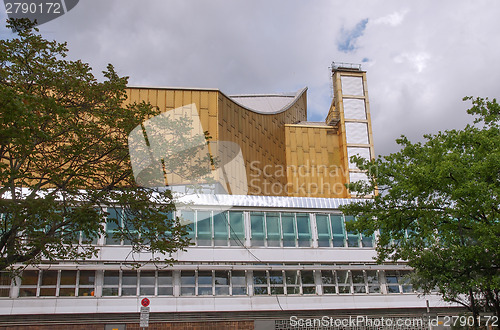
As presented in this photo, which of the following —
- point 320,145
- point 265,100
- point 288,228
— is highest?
point 265,100

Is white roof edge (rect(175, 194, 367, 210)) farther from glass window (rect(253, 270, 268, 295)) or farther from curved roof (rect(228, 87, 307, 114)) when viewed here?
curved roof (rect(228, 87, 307, 114))

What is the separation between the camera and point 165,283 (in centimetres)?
2252

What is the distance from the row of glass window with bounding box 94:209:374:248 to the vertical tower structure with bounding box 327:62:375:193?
2346 centimetres

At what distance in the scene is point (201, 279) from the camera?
2292cm

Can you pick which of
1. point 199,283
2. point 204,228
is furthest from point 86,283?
point 204,228

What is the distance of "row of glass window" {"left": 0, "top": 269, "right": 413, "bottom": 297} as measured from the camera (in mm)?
21281

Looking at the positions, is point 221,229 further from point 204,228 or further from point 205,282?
point 205,282

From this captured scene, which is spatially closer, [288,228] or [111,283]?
[111,283]

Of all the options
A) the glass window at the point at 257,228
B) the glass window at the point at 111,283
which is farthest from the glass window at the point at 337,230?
the glass window at the point at 111,283

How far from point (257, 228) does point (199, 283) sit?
4.20 metres

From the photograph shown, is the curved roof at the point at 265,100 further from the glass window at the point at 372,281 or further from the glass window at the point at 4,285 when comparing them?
the glass window at the point at 4,285

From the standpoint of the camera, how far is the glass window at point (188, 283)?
74.2ft

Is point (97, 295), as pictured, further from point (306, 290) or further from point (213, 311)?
point (306, 290)

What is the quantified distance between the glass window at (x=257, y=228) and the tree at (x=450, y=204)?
8.01 metres
